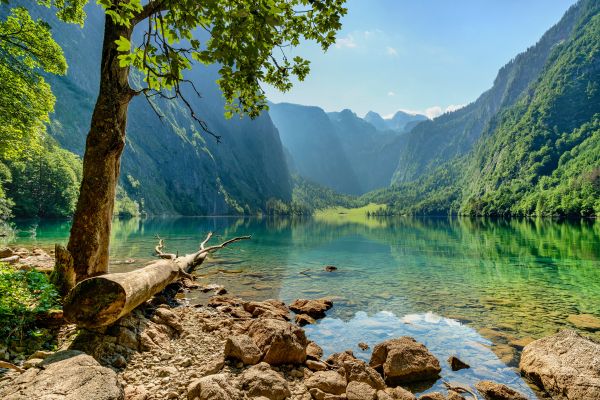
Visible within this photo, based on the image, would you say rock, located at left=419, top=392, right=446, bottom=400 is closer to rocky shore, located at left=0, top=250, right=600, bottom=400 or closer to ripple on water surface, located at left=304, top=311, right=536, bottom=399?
rocky shore, located at left=0, top=250, right=600, bottom=400

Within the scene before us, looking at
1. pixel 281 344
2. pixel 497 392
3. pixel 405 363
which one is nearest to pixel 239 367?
pixel 281 344

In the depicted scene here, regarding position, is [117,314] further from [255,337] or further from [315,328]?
[315,328]

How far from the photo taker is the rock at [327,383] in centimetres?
757

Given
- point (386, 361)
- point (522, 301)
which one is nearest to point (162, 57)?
point (386, 361)

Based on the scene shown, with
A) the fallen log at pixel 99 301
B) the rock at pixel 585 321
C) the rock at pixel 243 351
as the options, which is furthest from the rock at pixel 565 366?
the fallen log at pixel 99 301

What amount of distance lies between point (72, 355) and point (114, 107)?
5826mm

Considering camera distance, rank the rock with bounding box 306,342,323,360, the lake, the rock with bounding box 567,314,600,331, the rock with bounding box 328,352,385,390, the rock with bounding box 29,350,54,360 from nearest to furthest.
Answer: the rock with bounding box 29,350,54,360, the rock with bounding box 328,352,385,390, the rock with bounding box 306,342,323,360, the lake, the rock with bounding box 567,314,600,331

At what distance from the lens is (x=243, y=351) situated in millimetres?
8438

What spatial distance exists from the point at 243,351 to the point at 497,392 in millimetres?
6147

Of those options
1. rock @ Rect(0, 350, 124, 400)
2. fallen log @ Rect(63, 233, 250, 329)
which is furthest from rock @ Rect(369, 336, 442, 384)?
fallen log @ Rect(63, 233, 250, 329)

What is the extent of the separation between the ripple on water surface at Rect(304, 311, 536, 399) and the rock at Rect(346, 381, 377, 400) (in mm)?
2135

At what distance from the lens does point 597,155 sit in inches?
6314

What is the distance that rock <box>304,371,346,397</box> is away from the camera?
757 centimetres

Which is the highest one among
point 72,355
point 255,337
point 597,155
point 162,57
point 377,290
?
point 597,155
